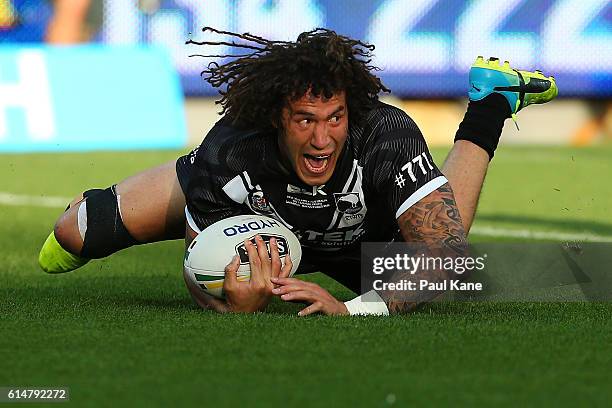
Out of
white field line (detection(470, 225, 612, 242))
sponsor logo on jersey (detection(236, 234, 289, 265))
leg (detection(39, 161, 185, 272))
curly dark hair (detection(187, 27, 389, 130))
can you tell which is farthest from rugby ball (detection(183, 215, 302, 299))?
white field line (detection(470, 225, 612, 242))

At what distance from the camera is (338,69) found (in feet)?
17.0

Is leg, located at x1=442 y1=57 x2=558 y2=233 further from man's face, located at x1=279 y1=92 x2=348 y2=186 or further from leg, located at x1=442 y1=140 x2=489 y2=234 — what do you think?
man's face, located at x1=279 y1=92 x2=348 y2=186

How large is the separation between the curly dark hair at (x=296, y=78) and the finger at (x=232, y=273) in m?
0.59

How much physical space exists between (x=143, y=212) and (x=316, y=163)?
1254mm

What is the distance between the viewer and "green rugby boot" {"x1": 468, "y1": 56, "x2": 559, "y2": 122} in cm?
673

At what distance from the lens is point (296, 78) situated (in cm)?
517

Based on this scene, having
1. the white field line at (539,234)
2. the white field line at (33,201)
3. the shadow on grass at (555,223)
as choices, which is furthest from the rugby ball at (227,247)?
the white field line at (33,201)

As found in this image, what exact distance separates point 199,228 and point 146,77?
1224cm

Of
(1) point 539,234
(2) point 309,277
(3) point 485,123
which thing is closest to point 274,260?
(3) point 485,123

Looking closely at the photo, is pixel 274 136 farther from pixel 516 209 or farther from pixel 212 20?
pixel 212 20

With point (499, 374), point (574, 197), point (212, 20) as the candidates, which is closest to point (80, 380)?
point (499, 374)

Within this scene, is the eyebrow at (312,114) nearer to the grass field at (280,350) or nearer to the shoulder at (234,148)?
the shoulder at (234,148)

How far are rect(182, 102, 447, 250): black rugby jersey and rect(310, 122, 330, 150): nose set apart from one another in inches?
7.4

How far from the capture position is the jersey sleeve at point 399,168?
5215 millimetres
